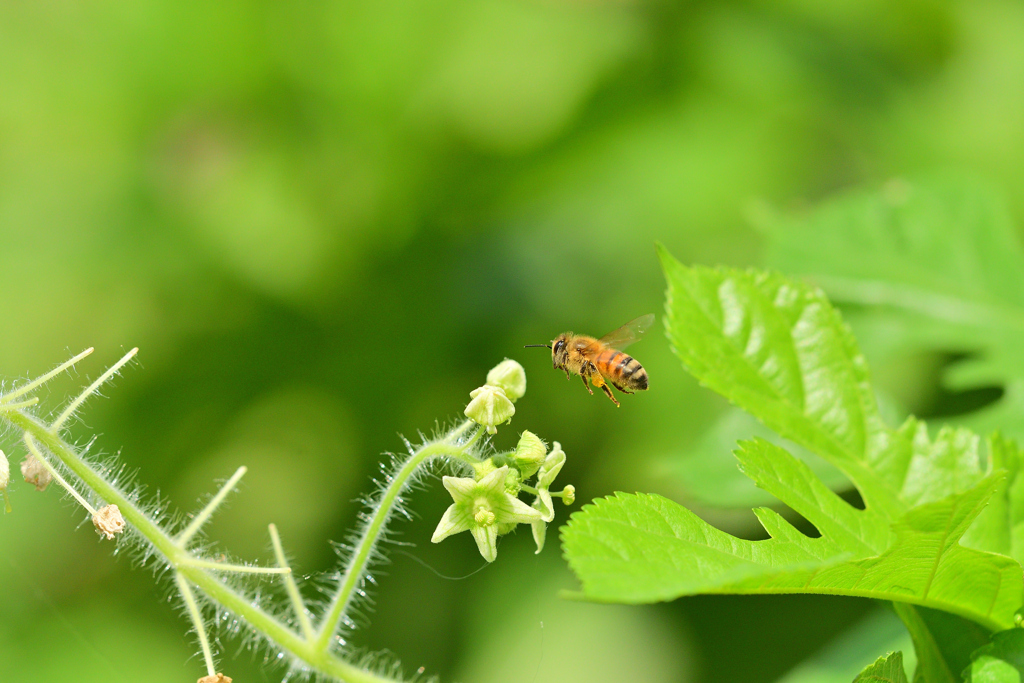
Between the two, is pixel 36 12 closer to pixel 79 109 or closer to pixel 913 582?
pixel 79 109

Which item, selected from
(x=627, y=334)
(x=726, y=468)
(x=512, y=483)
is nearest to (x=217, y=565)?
(x=512, y=483)

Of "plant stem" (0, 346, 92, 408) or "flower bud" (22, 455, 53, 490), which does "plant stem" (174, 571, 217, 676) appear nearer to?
→ "flower bud" (22, 455, 53, 490)

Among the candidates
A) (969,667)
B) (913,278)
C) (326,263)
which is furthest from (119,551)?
(326,263)

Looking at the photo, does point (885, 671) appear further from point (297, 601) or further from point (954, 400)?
point (954, 400)

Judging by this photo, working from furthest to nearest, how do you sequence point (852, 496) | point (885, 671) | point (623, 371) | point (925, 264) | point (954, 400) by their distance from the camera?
1. point (954, 400)
2. point (852, 496)
3. point (925, 264)
4. point (623, 371)
5. point (885, 671)

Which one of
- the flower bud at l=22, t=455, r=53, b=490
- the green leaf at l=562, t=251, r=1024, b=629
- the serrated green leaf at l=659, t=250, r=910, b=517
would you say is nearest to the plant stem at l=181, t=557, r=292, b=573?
the flower bud at l=22, t=455, r=53, b=490

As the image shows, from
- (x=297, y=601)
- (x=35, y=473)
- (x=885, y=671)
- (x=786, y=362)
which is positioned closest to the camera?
(x=885, y=671)
